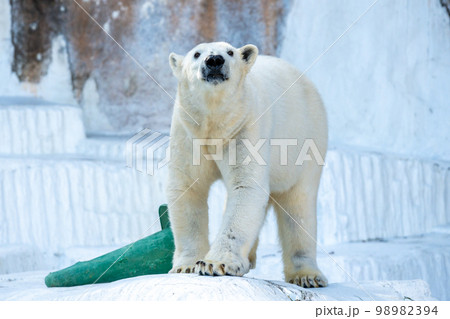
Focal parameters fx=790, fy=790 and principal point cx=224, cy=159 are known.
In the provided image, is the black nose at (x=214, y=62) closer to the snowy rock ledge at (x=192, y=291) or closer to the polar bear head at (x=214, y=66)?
the polar bear head at (x=214, y=66)

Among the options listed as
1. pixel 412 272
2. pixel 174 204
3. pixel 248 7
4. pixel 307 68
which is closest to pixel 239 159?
pixel 174 204

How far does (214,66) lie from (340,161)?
14.7ft

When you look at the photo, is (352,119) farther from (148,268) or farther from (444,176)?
(148,268)

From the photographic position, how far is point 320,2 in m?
8.91

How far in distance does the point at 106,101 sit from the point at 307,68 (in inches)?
101

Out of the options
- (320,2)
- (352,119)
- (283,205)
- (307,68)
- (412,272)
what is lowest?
(412,272)

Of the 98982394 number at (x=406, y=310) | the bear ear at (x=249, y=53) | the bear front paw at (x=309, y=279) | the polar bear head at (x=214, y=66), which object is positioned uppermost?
the bear ear at (x=249, y=53)

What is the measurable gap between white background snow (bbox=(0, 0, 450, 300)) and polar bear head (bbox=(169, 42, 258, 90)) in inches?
137

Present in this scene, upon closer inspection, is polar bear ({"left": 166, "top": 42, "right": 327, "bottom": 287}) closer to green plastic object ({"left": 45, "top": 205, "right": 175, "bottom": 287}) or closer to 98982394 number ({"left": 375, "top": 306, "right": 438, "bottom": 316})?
green plastic object ({"left": 45, "top": 205, "right": 175, "bottom": 287})

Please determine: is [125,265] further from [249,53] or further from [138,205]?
[138,205]

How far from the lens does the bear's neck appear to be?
11.3 feet

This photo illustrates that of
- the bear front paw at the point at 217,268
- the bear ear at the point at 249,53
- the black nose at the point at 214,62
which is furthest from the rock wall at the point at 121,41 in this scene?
the bear front paw at the point at 217,268

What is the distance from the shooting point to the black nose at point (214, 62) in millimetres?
3336

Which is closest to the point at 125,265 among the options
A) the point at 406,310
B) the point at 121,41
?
the point at 406,310
